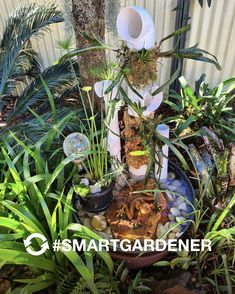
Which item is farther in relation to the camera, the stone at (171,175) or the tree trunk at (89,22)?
the stone at (171,175)

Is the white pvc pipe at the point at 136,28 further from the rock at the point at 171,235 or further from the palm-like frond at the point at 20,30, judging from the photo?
the palm-like frond at the point at 20,30

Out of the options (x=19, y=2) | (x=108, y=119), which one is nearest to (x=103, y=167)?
(x=108, y=119)

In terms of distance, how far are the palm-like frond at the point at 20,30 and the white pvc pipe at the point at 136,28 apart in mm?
837

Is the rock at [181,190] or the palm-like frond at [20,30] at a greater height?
the palm-like frond at [20,30]

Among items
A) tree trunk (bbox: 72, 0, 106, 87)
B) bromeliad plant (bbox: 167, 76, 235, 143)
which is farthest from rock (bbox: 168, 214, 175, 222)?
tree trunk (bbox: 72, 0, 106, 87)

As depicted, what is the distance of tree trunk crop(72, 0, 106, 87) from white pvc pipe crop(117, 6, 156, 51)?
212 millimetres

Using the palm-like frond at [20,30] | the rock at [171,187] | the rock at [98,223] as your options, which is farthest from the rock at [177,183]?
the palm-like frond at [20,30]

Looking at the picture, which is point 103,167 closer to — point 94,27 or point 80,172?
point 80,172

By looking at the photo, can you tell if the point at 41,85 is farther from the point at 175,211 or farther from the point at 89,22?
the point at 175,211

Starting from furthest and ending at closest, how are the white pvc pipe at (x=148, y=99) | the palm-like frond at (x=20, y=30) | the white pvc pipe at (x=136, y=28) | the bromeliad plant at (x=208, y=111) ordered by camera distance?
the palm-like frond at (x=20, y=30), the bromeliad plant at (x=208, y=111), the white pvc pipe at (x=148, y=99), the white pvc pipe at (x=136, y=28)

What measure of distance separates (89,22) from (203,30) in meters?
0.83

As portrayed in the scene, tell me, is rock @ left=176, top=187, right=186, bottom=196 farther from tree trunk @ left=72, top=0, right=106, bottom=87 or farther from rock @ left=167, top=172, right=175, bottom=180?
tree trunk @ left=72, top=0, right=106, bottom=87

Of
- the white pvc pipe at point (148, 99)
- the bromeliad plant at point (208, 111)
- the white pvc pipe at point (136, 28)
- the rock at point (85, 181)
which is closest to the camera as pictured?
the white pvc pipe at point (136, 28)

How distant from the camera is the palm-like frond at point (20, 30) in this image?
1.70 metres
